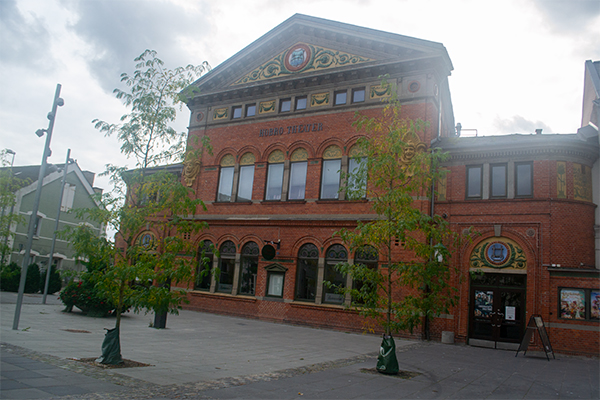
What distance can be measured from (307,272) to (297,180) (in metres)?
4.59

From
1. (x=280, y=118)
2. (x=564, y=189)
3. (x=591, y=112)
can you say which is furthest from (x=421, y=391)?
(x=591, y=112)

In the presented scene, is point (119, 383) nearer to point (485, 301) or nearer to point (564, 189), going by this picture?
point (485, 301)

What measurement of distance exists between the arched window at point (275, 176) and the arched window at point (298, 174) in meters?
0.64

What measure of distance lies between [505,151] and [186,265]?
46.5 feet

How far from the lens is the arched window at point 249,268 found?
22375mm

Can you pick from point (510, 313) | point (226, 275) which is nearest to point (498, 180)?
point (510, 313)

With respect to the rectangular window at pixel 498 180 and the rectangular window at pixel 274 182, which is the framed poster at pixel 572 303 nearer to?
the rectangular window at pixel 498 180

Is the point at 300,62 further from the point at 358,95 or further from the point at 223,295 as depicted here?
the point at 223,295

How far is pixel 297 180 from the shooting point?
876 inches

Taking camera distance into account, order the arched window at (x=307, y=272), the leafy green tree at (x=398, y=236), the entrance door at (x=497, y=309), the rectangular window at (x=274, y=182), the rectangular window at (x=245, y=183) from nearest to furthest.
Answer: the leafy green tree at (x=398, y=236)
the entrance door at (x=497, y=309)
the arched window at (x=307, y=272)
the rectangular window at (x=274, y=182)
the rectangular window at (x=245, y=183)

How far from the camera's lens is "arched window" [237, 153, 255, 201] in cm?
2352

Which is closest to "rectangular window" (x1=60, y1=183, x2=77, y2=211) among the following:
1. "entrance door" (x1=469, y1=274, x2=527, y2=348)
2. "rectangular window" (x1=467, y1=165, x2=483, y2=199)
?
"rectangular window" (x1=467, y1=165, x2=483, y2=199)

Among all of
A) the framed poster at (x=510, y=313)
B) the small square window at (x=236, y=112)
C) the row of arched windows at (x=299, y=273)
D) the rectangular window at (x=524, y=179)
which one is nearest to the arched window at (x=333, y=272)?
the row of arched windows at (x=299, y=273)

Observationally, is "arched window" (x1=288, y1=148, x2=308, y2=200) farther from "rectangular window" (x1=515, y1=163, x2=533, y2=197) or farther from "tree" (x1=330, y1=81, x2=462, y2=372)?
"tree" (x1=330, y1=81, x2=462, y2=372)
